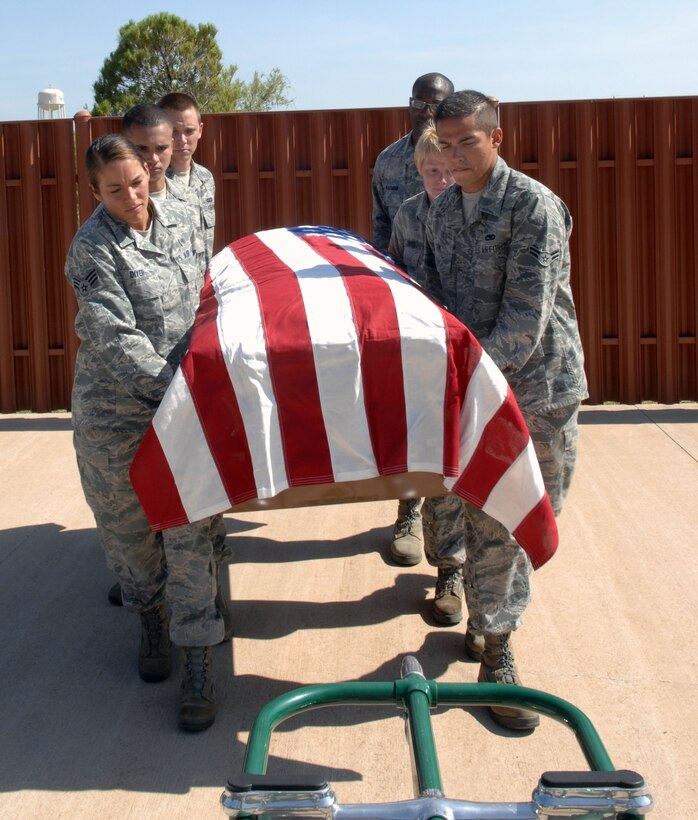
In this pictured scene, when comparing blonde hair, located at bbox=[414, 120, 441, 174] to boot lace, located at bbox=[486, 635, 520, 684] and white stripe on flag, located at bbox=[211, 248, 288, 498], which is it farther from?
boot lace, located at bbox=[486, 635, 520, 684]

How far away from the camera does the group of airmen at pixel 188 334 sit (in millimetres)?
2939

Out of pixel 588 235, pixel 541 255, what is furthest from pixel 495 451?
pixel 588 235

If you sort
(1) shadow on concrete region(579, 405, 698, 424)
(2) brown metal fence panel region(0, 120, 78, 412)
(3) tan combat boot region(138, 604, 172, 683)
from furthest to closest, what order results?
(2) brown metal fence panel region(0, 120, 78, 412), (1) shadow on concrete region(579, 405, 698, 424), (3) tan combat boot region(138, 604, 172, 683)

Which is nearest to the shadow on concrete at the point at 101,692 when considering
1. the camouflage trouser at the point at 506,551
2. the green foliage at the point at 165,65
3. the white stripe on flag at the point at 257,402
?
the camouflage trouser at the point at 506,551

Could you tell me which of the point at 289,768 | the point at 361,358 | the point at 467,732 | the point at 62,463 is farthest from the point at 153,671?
the point at 62,463

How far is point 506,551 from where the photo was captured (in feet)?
9.97

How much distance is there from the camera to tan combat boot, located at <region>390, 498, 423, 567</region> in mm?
4281

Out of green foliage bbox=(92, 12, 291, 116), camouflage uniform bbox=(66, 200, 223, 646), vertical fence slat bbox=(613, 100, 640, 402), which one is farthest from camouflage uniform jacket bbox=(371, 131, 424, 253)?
green foliage bbox=(92, 12, 291, 116)

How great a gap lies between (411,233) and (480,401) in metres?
1.31

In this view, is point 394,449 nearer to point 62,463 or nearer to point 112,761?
point 112,761

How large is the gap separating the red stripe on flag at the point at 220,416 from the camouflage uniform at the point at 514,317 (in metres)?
0.77

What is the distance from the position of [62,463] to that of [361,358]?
373 cm

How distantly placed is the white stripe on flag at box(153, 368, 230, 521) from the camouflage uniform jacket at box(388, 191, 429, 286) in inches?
51.8

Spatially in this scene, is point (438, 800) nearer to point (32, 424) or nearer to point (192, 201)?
point (192, 201)
